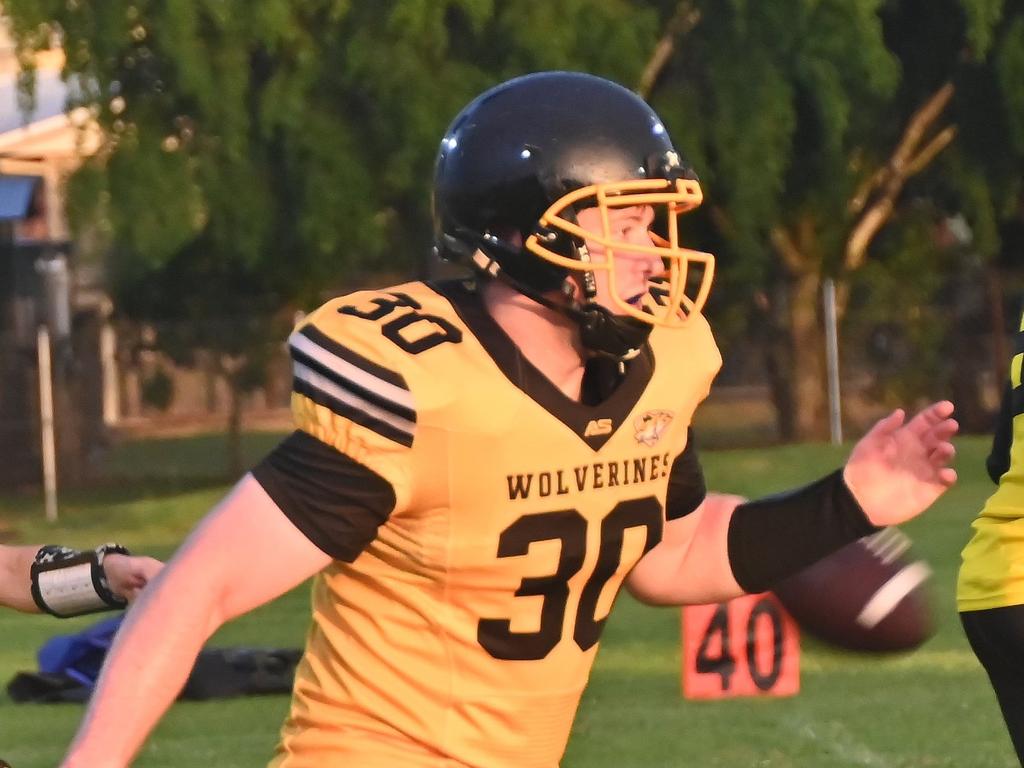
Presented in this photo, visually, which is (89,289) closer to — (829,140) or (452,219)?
(829,140)

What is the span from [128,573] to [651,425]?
3.17 ft

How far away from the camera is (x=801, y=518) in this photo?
3201 millimetres

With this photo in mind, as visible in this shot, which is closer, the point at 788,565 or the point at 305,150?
the point at 788,565

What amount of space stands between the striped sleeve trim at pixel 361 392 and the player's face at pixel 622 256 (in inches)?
13.3

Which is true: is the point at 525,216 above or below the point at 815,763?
above

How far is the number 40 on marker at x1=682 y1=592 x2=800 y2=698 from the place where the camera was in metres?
6.30

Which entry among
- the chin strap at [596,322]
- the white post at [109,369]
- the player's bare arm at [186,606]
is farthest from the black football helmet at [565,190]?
the white post at [109,369]

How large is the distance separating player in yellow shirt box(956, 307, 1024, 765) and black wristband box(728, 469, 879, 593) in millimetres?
893

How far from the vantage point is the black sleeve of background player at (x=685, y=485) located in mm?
3127

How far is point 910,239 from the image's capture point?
741 inches

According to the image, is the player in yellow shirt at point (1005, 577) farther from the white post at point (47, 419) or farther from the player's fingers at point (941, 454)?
the white post at point (47, 419)

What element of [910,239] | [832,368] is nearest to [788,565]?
[832,368]

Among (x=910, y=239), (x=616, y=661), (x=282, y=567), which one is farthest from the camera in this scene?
(x=910, y=239)

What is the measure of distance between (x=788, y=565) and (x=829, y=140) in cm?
1256
